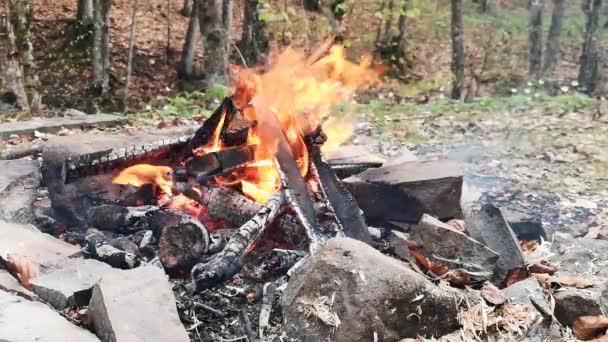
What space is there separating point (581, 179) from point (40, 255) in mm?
6147

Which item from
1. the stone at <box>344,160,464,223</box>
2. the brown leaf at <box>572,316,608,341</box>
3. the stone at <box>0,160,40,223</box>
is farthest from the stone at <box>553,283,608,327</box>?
the stone at <box>0,160,40,223</box>

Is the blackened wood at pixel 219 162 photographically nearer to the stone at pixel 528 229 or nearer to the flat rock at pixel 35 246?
the flat rock at pixel 35 246

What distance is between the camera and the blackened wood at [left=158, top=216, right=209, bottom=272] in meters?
3.86

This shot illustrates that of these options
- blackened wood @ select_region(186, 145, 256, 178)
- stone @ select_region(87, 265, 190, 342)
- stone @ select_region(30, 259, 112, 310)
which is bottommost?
stone @ select_region(30, 259, 112, 310)

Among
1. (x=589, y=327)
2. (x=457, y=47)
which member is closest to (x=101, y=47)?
(x=457, y=47)

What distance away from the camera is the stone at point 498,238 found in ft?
12.9

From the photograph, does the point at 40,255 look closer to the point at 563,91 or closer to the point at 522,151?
the point at 522,151

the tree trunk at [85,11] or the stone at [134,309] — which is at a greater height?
the tree trunk at [85,11]

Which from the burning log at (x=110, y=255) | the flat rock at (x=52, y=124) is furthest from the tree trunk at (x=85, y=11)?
the burning log at (x=110, y=255)

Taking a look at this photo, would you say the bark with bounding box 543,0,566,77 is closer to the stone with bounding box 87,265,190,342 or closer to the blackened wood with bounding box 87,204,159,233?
the blackened wood with bounding box 87,204,159,233

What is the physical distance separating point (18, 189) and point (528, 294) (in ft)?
13.2

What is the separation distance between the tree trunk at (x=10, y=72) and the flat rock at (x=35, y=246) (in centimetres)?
649

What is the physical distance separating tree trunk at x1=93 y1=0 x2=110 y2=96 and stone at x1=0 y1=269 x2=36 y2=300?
1086 centimetres

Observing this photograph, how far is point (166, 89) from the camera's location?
16.5 metres
